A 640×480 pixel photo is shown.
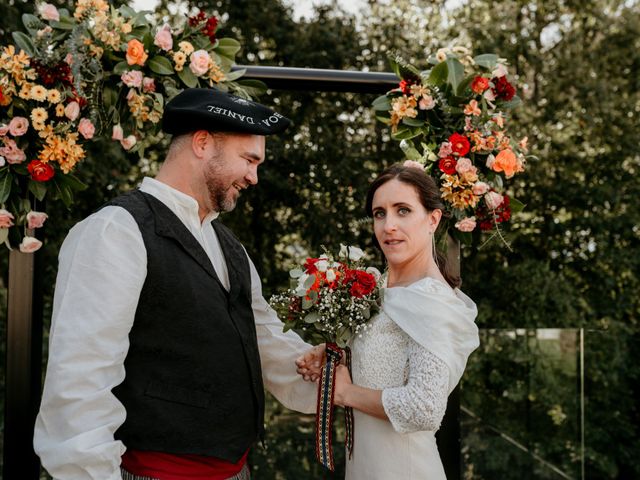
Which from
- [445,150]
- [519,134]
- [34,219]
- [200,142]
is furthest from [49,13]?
[519,134]

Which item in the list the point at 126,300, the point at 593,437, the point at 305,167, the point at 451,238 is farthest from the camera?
the point at 305,167

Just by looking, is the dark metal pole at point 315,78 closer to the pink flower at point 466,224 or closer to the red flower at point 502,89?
the red flower at point 502,89

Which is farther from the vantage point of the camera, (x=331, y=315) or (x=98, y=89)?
(x=98, y=89)

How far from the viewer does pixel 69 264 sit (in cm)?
204

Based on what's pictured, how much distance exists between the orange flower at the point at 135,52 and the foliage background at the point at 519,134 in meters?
4.16

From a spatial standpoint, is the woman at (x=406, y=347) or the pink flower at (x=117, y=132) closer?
the woman at (x=406, y=347)

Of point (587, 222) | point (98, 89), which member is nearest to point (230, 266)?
point (98, 89)

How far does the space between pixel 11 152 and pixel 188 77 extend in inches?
29.8

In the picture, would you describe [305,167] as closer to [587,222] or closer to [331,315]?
[587,222]

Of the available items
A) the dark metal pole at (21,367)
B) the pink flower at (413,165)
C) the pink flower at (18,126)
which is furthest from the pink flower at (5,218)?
the pink flower at (413,165)

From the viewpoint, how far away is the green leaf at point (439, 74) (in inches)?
118

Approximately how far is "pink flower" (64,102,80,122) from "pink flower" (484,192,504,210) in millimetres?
1736

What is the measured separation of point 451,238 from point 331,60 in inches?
191

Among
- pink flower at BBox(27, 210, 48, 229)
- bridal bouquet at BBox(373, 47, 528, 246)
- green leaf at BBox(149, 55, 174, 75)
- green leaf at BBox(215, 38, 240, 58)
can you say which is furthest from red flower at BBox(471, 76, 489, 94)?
pink flower at BBox(27, 210, 48, 229)
